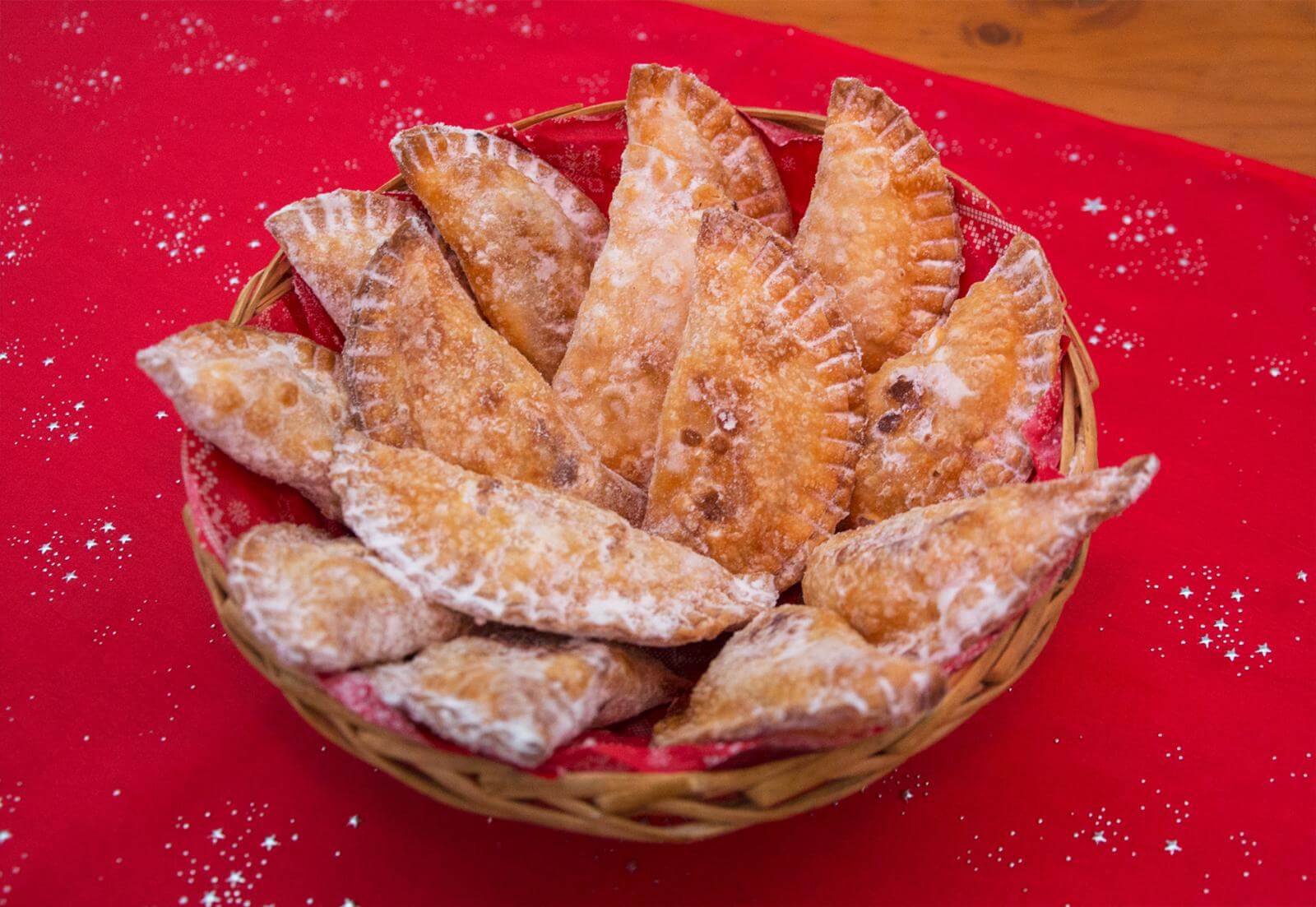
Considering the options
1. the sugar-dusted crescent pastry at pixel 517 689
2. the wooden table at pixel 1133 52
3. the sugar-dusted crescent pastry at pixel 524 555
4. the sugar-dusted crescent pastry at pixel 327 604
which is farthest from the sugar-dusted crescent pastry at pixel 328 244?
the wooden table at pixel 1133 52

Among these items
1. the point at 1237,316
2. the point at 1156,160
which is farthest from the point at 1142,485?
the point at 1156,160

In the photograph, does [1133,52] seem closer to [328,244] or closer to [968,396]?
[968,396]

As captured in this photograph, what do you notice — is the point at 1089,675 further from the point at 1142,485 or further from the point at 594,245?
the point at 594,245

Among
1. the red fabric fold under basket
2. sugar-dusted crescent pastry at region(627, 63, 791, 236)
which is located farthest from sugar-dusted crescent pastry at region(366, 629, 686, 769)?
sugar-dusted crescent pastry at region(627, 63, 791, 236)

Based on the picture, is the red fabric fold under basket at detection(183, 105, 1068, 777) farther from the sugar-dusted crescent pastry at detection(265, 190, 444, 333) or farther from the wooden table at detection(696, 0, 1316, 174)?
the wooden table at detection(696, 0, 1316, 174)

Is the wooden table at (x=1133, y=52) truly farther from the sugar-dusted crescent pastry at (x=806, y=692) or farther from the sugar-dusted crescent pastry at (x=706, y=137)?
the sugar-dusted crescent pastry at (x=806, y=692)

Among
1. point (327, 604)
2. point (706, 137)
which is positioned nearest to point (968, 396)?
point (706, 137)

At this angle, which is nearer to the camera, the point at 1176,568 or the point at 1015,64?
the point at 1176,568
